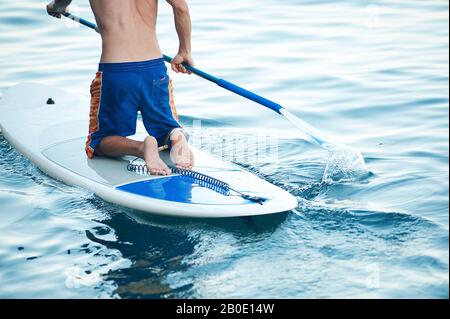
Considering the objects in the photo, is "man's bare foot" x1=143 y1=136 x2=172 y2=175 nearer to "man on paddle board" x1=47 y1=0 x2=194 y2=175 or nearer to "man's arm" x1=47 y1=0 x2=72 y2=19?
"man on paddle board" x1=47 y1=0 x2=194 y2=175

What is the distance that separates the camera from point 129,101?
16.4ft

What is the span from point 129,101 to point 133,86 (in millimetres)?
97

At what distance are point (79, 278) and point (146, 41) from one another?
1533 millimetres

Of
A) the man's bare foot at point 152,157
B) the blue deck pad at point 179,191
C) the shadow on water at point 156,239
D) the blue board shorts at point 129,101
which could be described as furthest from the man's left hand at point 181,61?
the shadow on water at point 156,239

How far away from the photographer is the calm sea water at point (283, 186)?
4.02 m

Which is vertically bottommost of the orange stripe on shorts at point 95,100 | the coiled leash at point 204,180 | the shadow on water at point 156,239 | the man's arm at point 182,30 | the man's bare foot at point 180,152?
the shadow on water at point 156,239

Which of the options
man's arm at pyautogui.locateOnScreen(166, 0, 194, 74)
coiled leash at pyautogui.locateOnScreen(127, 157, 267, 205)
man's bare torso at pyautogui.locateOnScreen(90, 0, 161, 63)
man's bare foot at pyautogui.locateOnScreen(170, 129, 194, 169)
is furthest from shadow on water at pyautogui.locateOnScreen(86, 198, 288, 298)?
man's arm at pyautogui.locateOnScreen(166, 0, 194, 74)

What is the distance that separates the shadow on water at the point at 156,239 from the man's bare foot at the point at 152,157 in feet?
0.85

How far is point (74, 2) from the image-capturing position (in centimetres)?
993

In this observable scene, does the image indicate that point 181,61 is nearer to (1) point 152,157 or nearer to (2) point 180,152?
(2) point 180,152

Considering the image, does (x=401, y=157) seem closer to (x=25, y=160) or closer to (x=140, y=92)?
(x=140, y=92)

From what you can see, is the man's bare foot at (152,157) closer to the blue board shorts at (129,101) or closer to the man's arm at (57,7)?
the blue board shorts at (129,101)

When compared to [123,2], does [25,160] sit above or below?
below
